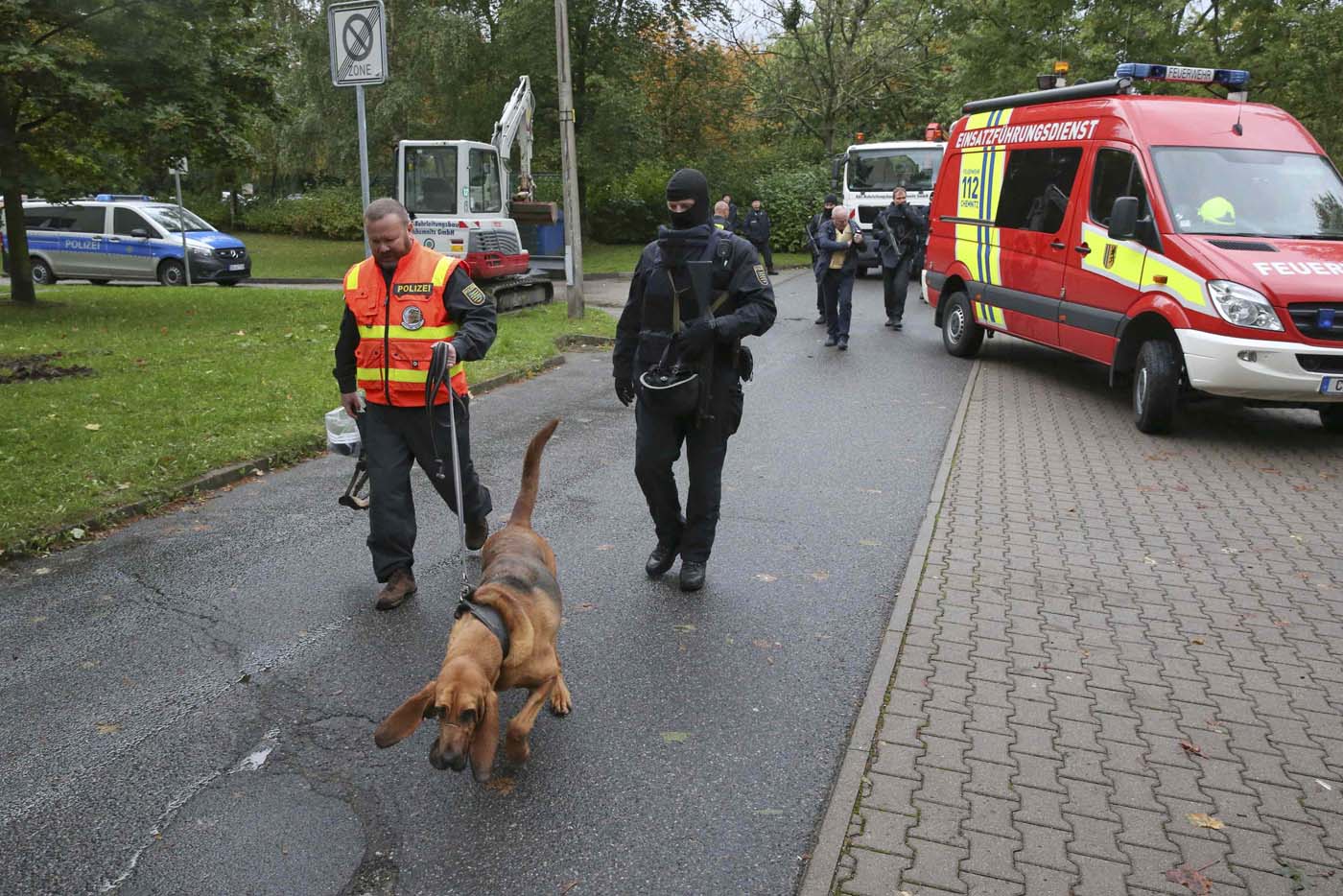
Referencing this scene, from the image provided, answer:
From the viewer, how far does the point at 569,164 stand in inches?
607

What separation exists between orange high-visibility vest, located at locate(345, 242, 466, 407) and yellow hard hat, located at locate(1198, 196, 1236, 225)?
7.02 metres

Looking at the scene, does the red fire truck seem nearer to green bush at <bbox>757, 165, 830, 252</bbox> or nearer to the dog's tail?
the dog's tail

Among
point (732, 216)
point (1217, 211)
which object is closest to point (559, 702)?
point (1217, 211)

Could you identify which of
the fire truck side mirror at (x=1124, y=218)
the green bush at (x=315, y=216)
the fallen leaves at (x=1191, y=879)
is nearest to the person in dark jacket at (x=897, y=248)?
the fire truck side mirror at (x=1124, y=218)

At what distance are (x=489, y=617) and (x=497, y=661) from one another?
0.15m

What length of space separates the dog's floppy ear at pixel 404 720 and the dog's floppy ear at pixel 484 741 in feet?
0.47

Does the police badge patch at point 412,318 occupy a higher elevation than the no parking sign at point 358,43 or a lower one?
lower

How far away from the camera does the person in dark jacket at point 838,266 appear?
13727 millimetres

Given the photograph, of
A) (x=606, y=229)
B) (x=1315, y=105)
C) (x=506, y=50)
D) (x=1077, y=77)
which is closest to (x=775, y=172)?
(x=606, y=229)

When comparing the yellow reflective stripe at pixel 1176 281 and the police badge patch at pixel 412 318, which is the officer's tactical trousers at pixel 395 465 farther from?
the yellow reflective stripe at pixel 1176 281

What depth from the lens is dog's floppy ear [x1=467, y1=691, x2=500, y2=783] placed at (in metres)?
2.81

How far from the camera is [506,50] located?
28547 millimetres

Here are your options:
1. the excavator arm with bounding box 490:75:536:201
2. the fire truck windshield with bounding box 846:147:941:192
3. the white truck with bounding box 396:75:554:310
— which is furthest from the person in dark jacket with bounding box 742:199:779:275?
the white truck with bounding box 396:75:554:310

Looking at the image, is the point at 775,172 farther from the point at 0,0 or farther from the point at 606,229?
the point at 0,0
